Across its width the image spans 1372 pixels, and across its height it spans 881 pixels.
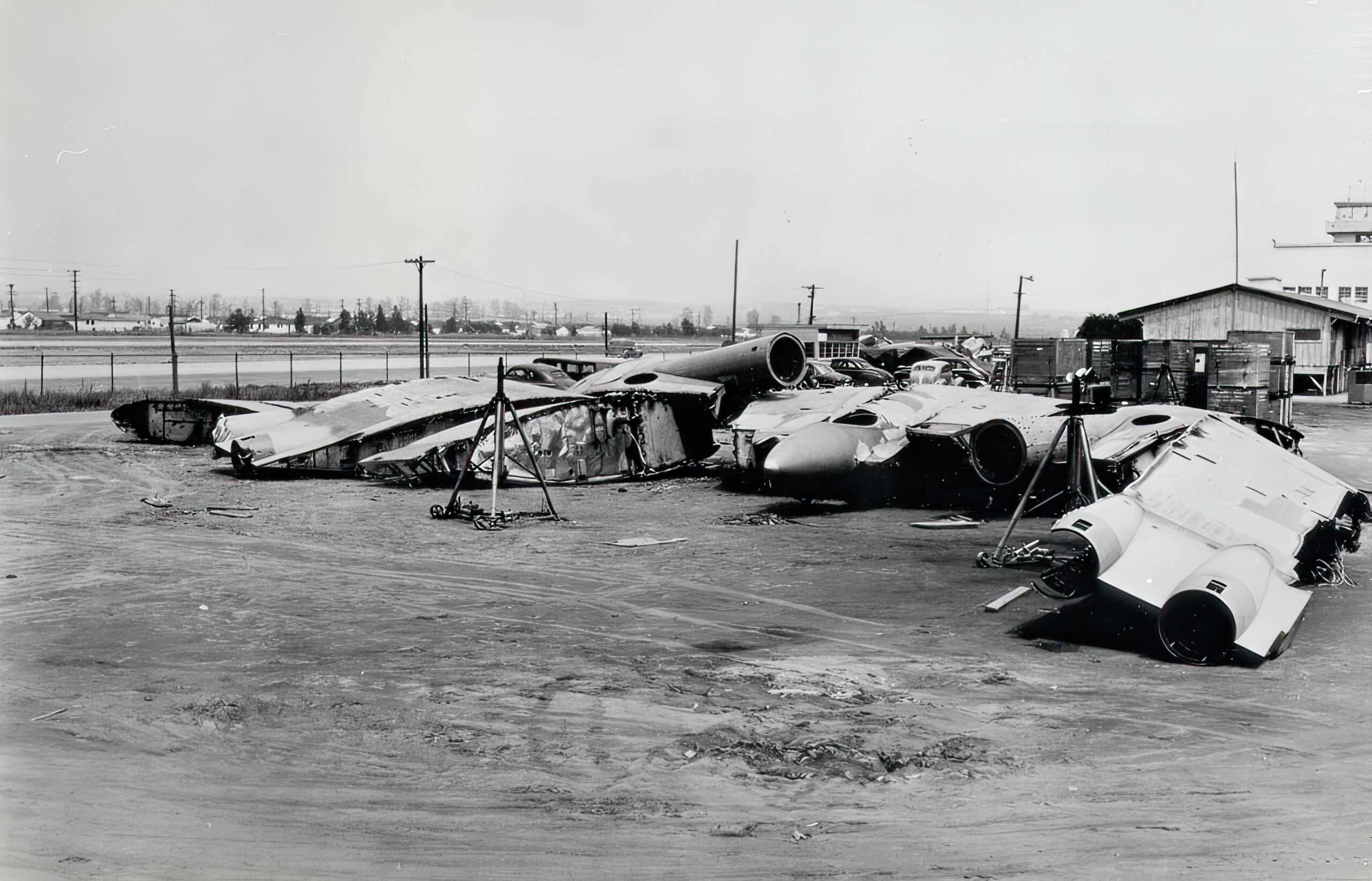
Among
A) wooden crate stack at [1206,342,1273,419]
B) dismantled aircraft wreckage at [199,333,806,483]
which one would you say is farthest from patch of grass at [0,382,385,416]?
wooden crate stack at [1206,342,1273,419]

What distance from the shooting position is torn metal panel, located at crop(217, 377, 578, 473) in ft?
67.9

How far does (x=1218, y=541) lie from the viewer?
1142cm

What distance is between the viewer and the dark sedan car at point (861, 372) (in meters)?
39.1

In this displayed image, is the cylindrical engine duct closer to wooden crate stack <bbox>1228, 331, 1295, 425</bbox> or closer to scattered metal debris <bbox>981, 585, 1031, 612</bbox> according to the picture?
scattered metal debris <bbox>981, 585, 1031, 612</bbox>

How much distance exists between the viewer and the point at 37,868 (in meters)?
5.39

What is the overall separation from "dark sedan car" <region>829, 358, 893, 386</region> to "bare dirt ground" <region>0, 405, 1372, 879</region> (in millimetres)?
25526

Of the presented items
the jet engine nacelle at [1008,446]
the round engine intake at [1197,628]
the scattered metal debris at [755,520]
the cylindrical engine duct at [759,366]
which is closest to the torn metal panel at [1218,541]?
the round engine intake at [1197,628]

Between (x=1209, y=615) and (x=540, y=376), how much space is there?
20.1 m

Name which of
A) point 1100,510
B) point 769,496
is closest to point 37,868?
point 1100,510

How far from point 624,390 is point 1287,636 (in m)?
13.7

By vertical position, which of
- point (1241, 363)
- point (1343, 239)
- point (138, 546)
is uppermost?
point (1343, 239)

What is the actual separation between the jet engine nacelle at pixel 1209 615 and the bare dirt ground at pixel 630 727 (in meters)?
0.28

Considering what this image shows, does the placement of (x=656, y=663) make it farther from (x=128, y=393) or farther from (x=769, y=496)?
(x=128, y=393)

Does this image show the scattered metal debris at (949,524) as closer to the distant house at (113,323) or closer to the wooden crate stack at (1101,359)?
the wooden crate stack at (1101,359)
